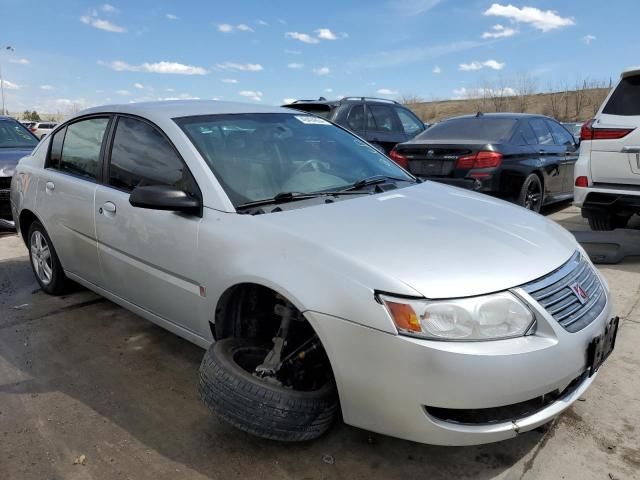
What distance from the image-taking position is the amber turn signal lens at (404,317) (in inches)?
77.6

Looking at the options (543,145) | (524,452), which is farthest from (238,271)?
(543,145)

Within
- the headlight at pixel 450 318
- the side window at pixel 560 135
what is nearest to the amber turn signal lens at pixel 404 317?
the headlight at pixel 450 318

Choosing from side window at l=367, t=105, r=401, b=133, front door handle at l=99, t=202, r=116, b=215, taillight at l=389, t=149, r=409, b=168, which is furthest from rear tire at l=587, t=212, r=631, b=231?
front door handle at l=99, t=202, r=116, b=215

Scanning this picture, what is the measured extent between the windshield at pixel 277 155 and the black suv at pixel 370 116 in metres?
4.47

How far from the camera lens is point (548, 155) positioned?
6977 mm

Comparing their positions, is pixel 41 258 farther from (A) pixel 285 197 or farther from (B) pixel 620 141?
(B) pixel 620 141

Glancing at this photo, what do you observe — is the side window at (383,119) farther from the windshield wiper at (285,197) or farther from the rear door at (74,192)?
the windshield wiper at (285,197)

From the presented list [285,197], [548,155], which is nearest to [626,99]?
[548,155]

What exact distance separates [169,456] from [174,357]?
103 cm

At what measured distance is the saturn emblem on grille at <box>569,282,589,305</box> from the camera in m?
2.29

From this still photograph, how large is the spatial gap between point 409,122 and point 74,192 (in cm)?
681

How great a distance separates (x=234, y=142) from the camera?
3.08 meters

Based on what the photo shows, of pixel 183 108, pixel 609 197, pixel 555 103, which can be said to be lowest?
pixel 609 197

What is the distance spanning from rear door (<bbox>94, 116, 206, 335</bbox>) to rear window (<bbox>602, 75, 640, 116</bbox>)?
4.29 m
